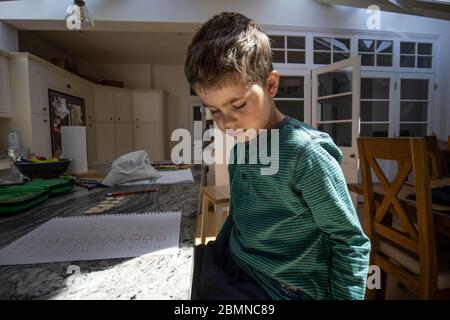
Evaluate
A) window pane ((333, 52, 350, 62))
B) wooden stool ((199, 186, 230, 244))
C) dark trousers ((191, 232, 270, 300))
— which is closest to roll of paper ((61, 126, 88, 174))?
dark trousers ((191, 232, 270, 300))

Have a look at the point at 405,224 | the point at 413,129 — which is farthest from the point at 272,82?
the point at 413,129

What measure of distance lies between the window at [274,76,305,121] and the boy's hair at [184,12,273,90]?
293 centimetres

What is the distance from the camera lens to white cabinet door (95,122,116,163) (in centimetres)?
525

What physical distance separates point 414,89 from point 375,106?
26.1 inches

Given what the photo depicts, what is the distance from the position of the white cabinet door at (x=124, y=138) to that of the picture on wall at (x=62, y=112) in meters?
0.81

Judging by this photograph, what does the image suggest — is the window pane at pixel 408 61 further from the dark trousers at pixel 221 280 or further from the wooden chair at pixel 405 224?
the dark trousers at pixel 221 280

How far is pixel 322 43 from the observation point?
11.5 ft

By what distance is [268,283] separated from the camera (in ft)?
1.91

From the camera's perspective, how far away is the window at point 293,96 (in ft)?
11.3

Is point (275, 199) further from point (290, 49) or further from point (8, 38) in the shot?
point (8, 38)

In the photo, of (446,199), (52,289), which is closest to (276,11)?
(446,199)

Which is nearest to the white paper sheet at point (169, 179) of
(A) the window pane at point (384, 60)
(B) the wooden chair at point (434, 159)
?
(B) the wooden chair at point (434, 159)

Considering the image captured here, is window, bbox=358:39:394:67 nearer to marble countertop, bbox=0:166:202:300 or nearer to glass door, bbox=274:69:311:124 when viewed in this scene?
glass door, bbox=274:69:311:124

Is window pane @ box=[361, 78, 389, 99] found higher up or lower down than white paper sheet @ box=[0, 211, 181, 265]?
higher up
